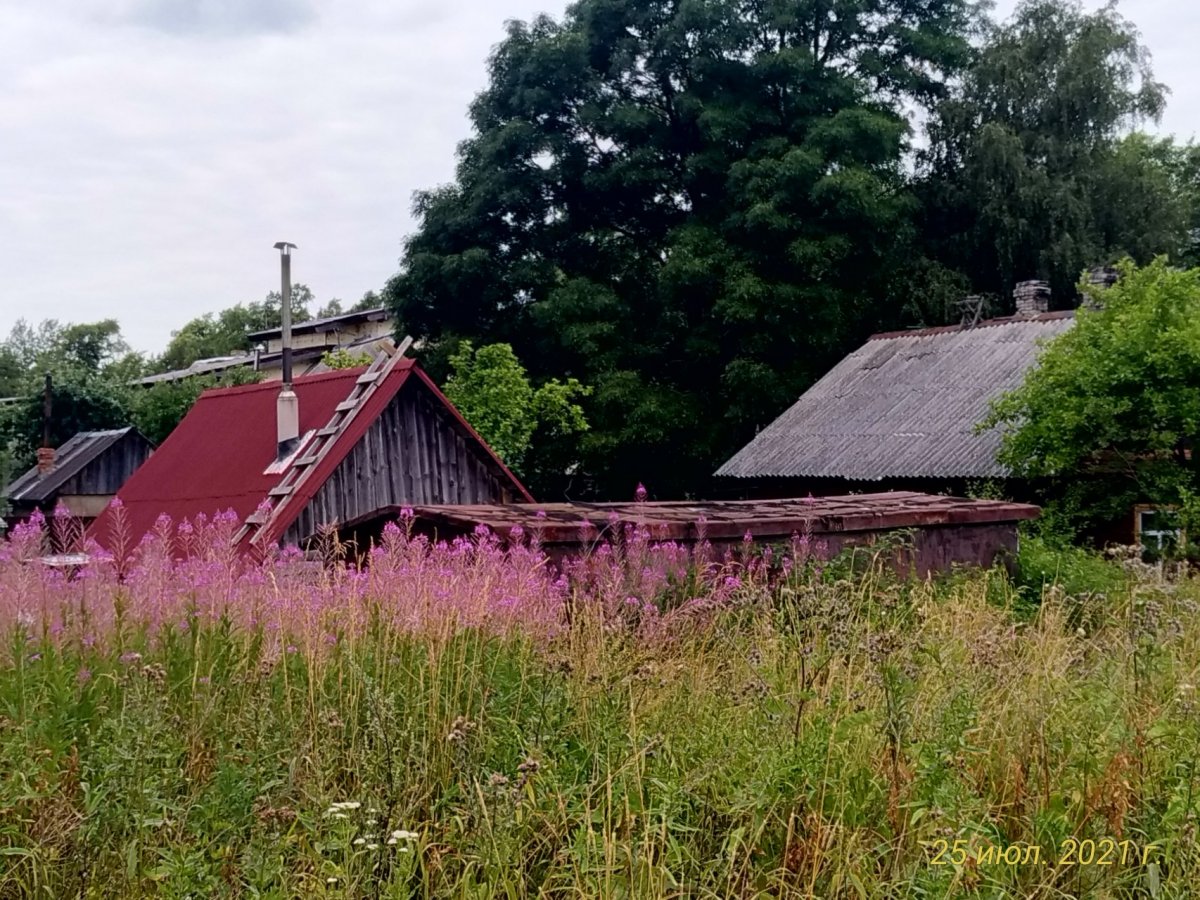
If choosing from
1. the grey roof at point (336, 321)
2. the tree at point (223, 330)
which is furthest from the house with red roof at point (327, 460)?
the tree at point (223, 330)

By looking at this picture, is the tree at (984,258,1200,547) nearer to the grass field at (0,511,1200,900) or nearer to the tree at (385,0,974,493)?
the tree at (385,0,974,493)

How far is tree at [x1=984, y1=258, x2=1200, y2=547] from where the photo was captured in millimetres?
14438

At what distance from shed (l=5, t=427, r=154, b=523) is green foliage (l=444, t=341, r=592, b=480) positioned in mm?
16964

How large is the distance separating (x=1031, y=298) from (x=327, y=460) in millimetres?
15668

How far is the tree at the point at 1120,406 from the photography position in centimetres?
1444

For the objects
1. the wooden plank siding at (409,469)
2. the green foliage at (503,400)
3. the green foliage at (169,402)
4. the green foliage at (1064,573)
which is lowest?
the green foliage at (1064,573)

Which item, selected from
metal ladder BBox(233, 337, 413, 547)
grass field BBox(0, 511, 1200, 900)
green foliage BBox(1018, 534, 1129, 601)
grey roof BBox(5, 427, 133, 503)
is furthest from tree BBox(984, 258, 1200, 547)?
grey roof BBox(5, 427, 133, 503)

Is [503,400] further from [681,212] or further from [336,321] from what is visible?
[336,321]

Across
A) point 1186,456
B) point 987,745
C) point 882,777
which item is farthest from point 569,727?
point 1186,456

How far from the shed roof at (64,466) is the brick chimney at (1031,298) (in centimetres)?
2582

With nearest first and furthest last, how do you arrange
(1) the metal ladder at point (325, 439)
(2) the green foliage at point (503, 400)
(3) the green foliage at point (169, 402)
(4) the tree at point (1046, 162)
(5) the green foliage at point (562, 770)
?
(5) the green foliage at point (562, 770)
(1) the metal ladder at point (325, 439)
(2) the green foliage at point (503, 400)
(4) the tree at point (1046, 162)
(3) the green foliage at point (169, 402)

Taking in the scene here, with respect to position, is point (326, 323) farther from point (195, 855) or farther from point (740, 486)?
point (195, 855)

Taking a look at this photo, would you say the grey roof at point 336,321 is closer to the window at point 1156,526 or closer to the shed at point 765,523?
the window at point 1156,526

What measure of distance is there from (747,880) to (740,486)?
20706 mm
